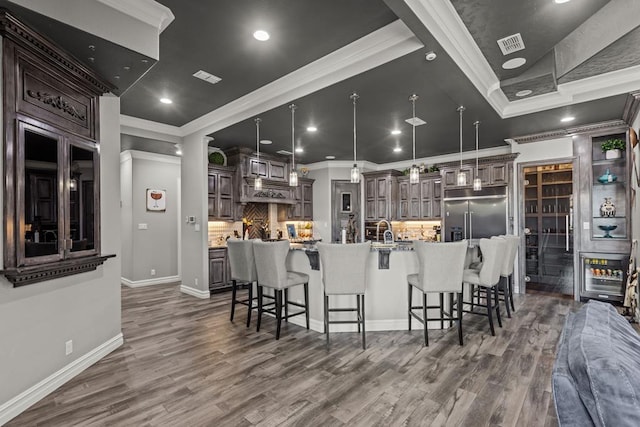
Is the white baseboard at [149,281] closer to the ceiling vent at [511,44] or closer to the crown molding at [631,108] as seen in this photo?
the ceiling vent at [511,44]

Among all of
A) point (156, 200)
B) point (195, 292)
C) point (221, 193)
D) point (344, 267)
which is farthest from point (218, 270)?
point (344, 267)

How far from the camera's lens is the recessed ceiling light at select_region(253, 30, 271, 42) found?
2.83m

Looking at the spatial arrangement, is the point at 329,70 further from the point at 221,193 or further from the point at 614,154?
the point at 614,154

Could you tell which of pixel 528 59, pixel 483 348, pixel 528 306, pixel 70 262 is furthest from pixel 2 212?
pixel 528 306

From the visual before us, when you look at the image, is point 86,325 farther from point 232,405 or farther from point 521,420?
point 521,420

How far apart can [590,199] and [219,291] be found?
6431 millimetres

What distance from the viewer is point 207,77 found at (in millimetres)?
3705

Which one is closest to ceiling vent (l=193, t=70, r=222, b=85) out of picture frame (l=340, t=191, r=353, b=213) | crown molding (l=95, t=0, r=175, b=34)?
crown molding (l=95, t=0, r=175, b=34)

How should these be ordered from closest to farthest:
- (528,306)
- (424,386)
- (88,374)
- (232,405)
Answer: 1. (232,405)
2. (424,386)
3. (88,374)
4. (528,306)

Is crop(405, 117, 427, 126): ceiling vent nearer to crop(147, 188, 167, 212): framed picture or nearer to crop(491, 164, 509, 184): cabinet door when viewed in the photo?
crop(491, 164, 509, 184): cabinet door

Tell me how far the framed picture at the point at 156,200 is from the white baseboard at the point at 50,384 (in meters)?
4.00

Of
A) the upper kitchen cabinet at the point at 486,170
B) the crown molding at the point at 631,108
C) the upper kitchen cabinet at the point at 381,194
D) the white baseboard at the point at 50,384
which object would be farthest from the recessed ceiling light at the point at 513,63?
the white baseboard at the point at 50,384

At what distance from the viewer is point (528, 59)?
345 centimetres

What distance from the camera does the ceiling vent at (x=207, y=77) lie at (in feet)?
11.8
